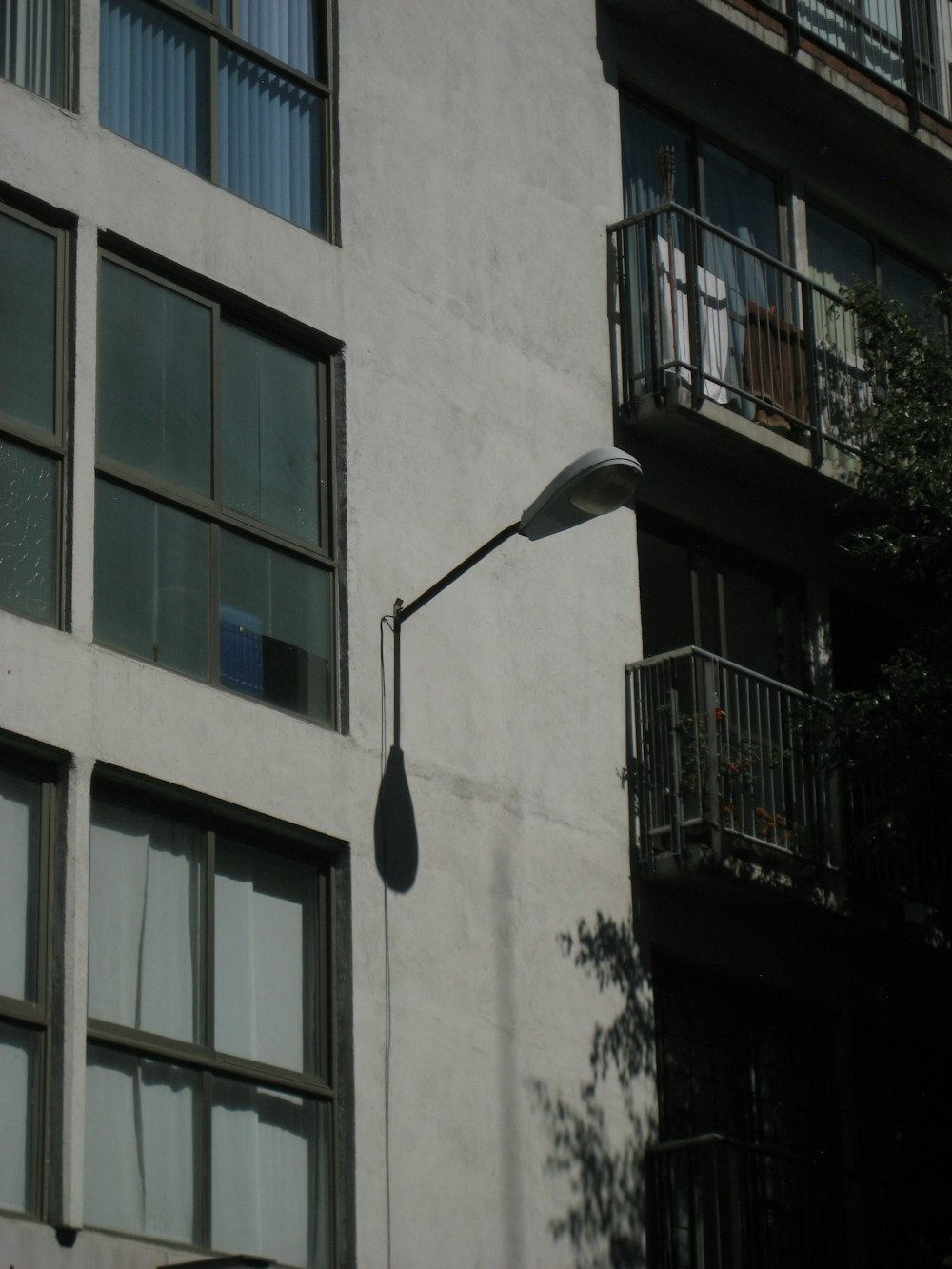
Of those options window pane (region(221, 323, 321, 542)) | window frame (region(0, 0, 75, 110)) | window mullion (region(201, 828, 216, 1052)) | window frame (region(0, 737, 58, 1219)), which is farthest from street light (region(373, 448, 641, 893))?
window frame (region(0, 0, 75, 110))

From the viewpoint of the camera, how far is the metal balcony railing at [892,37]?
2348cm

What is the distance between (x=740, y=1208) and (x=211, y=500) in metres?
6.18

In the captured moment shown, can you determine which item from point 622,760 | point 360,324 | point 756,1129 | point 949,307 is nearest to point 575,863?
point 622,760

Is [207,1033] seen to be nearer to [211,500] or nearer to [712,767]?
[211,500]

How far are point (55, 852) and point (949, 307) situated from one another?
9.32 metres

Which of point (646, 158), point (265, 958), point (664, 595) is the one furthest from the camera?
point (646, 158)

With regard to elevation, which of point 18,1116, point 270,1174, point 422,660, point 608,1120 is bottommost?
point 270,1174

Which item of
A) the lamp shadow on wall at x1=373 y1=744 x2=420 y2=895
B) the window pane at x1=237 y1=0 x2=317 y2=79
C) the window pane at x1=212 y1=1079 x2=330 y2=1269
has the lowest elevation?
the window pane at x1=212 y1=1079 x2=330 y2=1269

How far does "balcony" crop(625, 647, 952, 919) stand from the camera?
18562mm

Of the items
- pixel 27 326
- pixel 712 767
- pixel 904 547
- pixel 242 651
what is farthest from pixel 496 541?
pixel 904 547

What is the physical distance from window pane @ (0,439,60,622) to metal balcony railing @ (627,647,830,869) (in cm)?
526

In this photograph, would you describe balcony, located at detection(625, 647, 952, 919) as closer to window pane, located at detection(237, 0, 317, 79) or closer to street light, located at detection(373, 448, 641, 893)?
street light, located at detection(373, 448, 641, 893)

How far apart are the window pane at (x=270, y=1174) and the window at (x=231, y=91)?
653cm

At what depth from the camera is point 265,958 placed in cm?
1597
